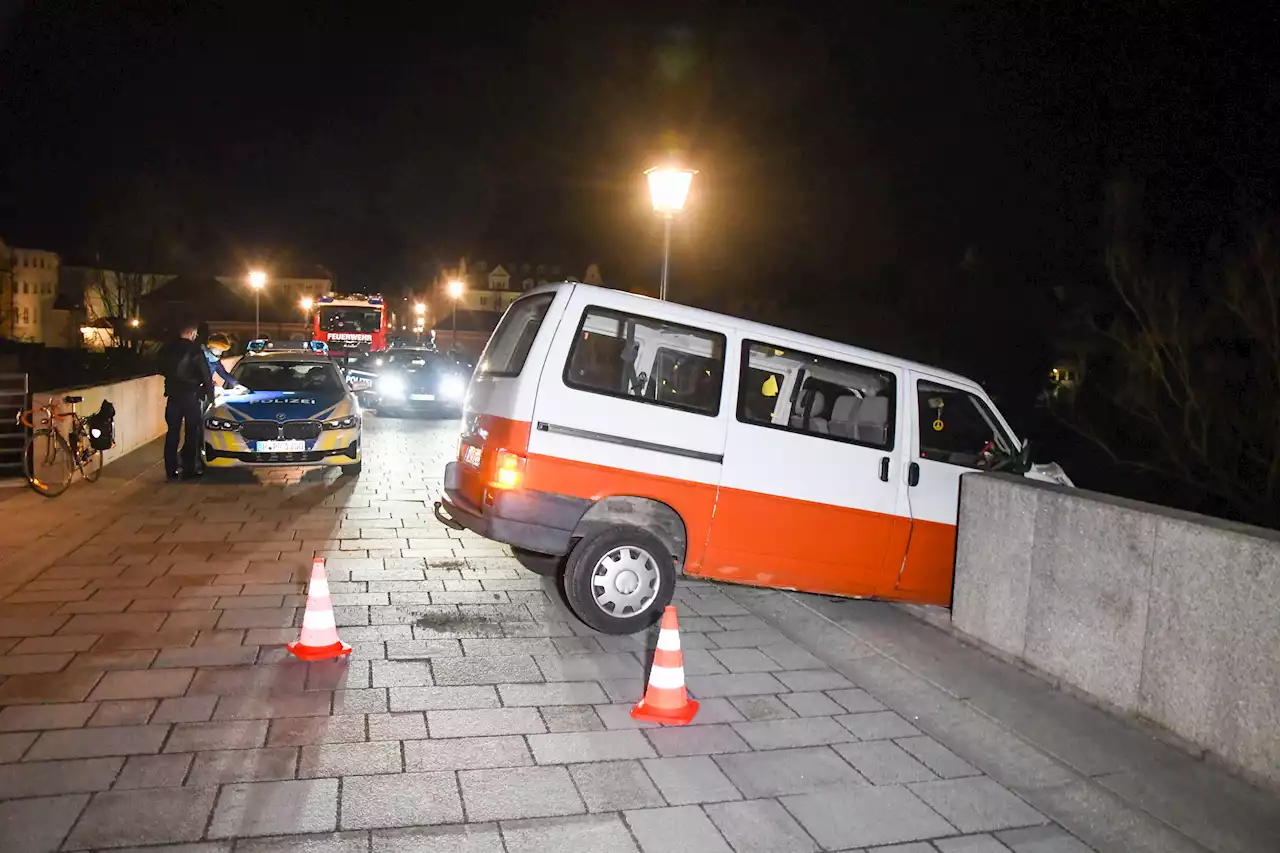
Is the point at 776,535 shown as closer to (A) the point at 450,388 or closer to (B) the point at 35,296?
(A) the point at 450,388

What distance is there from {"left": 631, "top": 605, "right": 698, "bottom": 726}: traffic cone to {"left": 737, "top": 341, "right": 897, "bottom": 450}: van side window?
6.44ft

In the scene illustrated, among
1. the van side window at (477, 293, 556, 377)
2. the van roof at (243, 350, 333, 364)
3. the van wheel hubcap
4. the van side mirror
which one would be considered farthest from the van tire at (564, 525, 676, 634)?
the van roof at (243, 350, 333, 364)

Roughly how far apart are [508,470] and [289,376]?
809 cm

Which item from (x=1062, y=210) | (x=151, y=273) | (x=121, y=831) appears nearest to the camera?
(x=121, y=831)

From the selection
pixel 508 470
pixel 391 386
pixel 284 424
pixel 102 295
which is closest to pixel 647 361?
pixel 508 470

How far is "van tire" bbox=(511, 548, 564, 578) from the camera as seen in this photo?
7867 mm

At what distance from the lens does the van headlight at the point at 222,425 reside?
440 inches

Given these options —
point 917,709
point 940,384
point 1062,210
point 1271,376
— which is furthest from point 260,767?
point 1062,210

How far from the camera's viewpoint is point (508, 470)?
5.96 m

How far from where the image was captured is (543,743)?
14.8 ft

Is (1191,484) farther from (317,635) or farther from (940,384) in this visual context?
(317,635)

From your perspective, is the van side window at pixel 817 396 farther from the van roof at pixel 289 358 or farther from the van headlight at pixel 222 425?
the van roof at pixel 289 358

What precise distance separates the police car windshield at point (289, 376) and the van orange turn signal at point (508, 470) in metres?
7.21

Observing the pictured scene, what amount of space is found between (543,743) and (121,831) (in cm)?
179
